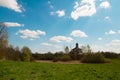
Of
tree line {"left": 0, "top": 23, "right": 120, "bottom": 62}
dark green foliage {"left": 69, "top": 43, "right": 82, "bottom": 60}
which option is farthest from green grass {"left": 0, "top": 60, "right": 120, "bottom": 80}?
dark green foliage {"left": 69, "top": 43, "right": 82, "bottom": 60}

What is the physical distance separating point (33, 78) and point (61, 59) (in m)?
57.7

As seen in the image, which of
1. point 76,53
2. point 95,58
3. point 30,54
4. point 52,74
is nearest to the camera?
point 52,74

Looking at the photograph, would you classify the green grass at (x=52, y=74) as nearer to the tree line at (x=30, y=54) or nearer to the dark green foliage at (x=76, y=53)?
the tree line at (x=30, y=54)

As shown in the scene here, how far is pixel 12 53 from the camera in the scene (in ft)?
228

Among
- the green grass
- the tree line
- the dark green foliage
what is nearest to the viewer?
the green grass

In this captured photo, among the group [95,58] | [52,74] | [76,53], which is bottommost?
[52,74]

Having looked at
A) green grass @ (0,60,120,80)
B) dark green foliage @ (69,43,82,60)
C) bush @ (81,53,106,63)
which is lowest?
green grass @ (0,60,120,80)

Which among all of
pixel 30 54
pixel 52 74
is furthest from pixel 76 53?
pixel 52 74

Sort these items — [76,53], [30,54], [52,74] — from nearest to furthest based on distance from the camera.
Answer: [52,74] < [30,54] < [76,53]

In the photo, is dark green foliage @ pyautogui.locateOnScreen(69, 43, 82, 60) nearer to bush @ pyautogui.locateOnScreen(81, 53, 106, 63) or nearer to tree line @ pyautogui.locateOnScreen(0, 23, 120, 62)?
tree line @ pyautogui.locateOnScreen(0, 23, 120, 62)

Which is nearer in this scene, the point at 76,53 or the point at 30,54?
the point at 30,54

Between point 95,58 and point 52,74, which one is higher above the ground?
point 95,58

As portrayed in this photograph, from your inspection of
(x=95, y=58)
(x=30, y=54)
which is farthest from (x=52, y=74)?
(x=30, y=54)

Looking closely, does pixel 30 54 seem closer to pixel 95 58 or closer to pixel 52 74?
pixel 95 58
